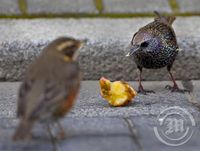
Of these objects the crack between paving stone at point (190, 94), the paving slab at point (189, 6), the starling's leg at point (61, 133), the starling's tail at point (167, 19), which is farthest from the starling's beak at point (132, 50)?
the starling's leg at point (61, 133)

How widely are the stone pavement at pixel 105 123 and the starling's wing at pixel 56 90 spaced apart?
33 centimetres

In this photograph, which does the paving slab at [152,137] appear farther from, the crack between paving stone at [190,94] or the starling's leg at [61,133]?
the crack between paving stone at [190,94]

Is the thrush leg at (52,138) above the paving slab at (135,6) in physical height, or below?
below

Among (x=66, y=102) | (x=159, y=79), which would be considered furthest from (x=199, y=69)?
(x=66, y=102)

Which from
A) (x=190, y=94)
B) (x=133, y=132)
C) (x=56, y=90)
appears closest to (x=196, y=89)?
(x=190, y=94)

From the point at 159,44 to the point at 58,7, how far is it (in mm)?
1326

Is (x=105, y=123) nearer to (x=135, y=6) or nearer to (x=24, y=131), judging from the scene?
(x=24, y=131)

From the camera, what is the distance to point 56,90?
5.62 metres

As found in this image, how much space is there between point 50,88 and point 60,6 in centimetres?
296

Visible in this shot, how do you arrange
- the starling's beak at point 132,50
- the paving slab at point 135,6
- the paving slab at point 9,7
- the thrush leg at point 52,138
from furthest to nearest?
the paving slab at point 135,6
the paving slab at point 9,7
the starling's beak at point 132,50
the thrush leg at point 52,138

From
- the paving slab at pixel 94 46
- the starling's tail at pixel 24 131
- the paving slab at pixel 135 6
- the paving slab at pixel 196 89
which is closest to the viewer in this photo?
the starling's tail at pixel 24 131

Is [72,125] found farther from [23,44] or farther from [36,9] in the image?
[36,9]

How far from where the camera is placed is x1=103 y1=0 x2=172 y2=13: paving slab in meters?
8.45

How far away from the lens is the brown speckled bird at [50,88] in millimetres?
5473
